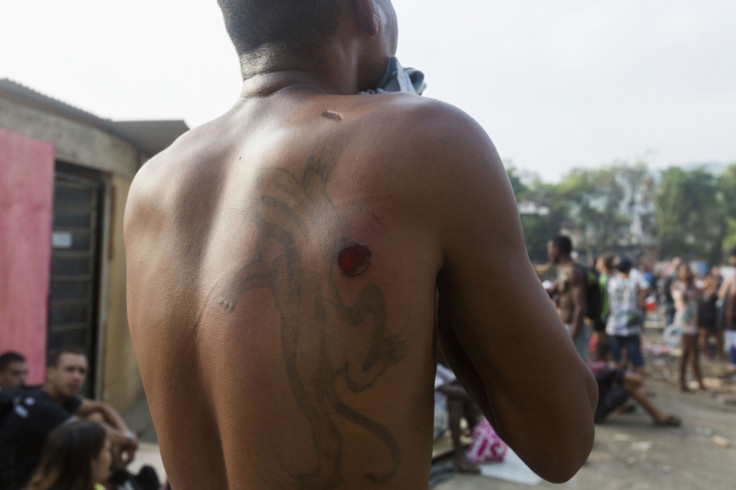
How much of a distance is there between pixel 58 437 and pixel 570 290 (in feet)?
17.5

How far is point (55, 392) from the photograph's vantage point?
403 cm

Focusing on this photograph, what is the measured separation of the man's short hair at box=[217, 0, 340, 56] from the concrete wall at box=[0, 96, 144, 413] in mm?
4763

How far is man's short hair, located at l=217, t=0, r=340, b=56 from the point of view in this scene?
102 cm

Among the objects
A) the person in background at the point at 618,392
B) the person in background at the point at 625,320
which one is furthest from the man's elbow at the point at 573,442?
the person in background at the point at 625,320

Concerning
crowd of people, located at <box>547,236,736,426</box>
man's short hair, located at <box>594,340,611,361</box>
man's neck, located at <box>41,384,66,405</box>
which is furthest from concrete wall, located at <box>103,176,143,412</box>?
man's short hair, located at <box>594,340,611,361</box>

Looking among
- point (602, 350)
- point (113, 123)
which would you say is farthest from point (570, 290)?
point (113, 123)

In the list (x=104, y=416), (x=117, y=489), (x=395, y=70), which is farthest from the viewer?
(x=104, y=416)

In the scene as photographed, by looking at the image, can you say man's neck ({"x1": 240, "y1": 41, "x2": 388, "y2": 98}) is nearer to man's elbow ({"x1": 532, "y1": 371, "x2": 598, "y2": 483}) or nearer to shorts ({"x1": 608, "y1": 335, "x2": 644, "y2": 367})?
man's elbow ({"x1": 532, "y1": 371, "x2": 598, "y2": 483})

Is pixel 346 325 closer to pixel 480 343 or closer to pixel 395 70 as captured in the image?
pixel 480 343

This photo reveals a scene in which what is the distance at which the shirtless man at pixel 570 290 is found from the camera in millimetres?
6449

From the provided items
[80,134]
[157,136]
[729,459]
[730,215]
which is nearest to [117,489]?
[80,134]

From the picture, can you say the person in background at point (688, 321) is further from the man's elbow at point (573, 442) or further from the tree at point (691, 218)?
the tree at point (691, 218)

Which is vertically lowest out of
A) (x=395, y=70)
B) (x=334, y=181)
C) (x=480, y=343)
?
(x=480, y=343)

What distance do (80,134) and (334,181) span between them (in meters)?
5.59
